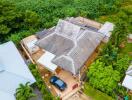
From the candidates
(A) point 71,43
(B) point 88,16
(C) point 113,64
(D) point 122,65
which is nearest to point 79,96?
(C) point 113,64

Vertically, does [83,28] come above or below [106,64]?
above

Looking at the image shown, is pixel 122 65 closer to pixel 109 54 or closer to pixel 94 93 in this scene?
pixel 109 54

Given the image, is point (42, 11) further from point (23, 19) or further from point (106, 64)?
point (106, 64)

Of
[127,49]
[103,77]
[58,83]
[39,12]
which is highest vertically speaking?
[39,12]

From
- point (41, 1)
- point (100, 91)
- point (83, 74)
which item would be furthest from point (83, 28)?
point (41, 1)

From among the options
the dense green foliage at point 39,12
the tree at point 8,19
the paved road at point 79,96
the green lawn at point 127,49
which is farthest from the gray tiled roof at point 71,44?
the tree at point 8,19

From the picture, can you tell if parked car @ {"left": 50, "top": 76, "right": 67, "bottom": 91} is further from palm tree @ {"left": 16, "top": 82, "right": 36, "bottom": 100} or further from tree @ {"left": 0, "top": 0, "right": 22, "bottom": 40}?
tree @ {"left": 0, "top": 0, "right": 22, "bottom": 40}

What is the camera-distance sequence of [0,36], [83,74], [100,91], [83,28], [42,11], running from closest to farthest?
[100,91]
[83,74]
[83,28]
[0,36]
[42,11]

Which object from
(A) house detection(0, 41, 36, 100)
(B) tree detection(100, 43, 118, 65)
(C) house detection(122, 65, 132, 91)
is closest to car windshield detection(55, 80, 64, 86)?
(A) house detection(0, 41, 36, 100)
